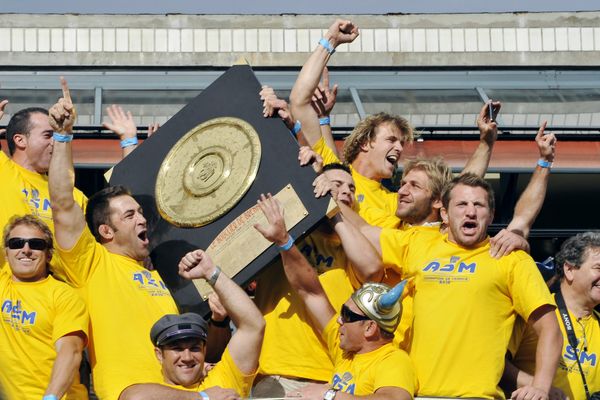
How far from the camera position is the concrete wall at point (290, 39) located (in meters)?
14.4

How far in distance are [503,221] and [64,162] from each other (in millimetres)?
4136

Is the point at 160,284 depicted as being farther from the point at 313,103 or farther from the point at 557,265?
the point at 557,265

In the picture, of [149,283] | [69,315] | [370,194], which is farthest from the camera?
[370,194]

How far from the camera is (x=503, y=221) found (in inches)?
443

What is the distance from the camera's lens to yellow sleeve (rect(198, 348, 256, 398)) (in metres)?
7.82

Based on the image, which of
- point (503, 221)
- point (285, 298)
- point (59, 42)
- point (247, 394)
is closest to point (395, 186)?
point (503, 221)

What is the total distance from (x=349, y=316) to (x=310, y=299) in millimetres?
472

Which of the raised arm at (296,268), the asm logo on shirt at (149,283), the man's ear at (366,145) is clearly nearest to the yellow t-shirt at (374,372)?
the raised arm at (296,268)

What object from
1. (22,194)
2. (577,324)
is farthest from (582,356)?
(22,194)

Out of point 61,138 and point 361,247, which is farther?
point 361,247

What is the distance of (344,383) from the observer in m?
7.90

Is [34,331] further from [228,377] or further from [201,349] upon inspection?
[228,377]

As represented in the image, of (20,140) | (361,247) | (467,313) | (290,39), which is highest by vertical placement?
(290,39)

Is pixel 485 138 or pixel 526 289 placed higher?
pixel 485 138
